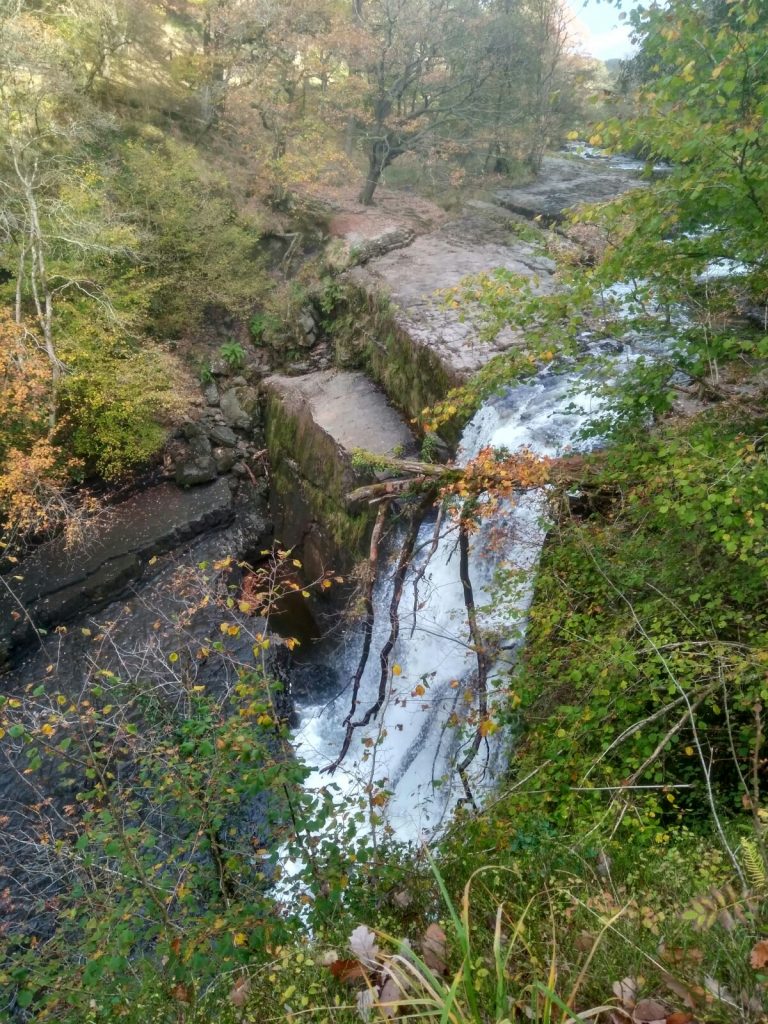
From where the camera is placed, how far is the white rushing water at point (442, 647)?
573 cm

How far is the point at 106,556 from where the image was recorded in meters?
9.61

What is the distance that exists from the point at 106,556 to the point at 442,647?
6069 mm

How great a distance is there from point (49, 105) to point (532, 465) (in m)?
11.7

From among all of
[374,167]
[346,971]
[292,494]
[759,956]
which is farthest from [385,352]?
[759,956]

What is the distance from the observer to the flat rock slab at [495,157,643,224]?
15422 mm

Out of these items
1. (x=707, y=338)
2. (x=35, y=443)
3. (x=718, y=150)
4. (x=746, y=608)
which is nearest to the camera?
(x=718, y=150)

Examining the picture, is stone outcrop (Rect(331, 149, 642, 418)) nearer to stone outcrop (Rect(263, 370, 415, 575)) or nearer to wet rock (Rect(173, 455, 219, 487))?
stone outcrop (Rect(263, 370, 415, 575))

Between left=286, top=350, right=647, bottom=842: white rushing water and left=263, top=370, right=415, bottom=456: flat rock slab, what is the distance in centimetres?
171

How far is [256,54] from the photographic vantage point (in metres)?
13.9

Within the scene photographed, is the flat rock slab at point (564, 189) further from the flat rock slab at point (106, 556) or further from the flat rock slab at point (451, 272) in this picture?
the flat rock slab at point (106, 556)

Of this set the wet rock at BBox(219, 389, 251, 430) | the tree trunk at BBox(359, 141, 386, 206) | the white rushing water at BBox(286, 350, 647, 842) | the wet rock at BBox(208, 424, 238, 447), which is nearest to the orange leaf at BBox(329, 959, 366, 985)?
the white rushing water at BBox(286, 350, 647, 842)

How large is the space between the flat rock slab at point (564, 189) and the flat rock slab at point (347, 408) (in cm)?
753

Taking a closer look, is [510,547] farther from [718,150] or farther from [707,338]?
[718,150]

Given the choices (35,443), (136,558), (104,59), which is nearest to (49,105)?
(104,59)
